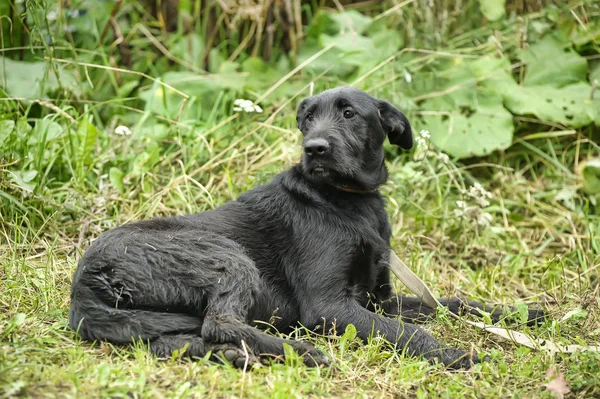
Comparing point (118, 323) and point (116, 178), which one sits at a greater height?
point (116, 178)

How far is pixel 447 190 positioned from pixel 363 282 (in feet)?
6.29

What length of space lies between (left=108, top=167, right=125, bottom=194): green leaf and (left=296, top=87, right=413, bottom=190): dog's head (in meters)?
1.57

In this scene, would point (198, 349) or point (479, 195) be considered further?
point (479, 195)

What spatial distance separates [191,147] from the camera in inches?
217

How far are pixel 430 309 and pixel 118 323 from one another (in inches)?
75.3

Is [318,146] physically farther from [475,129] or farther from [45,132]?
[475,129]

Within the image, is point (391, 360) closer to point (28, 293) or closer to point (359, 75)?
point (28, 293)

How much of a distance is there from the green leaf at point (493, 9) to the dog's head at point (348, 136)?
277 cm

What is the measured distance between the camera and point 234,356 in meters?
2.99

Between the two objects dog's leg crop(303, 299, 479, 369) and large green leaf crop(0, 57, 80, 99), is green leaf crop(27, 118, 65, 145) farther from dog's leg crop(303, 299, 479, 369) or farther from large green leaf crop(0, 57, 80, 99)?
dog's leg crop(303, 299, 479, 369)

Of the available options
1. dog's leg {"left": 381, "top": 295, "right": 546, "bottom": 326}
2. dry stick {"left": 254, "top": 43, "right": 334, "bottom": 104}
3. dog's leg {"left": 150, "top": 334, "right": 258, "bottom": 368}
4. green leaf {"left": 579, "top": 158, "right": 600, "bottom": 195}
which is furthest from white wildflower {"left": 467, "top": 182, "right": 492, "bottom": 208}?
dog's leg {"left": 150, "top": 334, "right": 258, "bottom": 368}

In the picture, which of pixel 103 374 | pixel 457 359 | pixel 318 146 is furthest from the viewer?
pixel 318 146

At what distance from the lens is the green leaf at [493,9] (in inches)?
250

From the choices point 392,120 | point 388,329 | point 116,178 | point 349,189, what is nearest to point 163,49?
point 116,178
